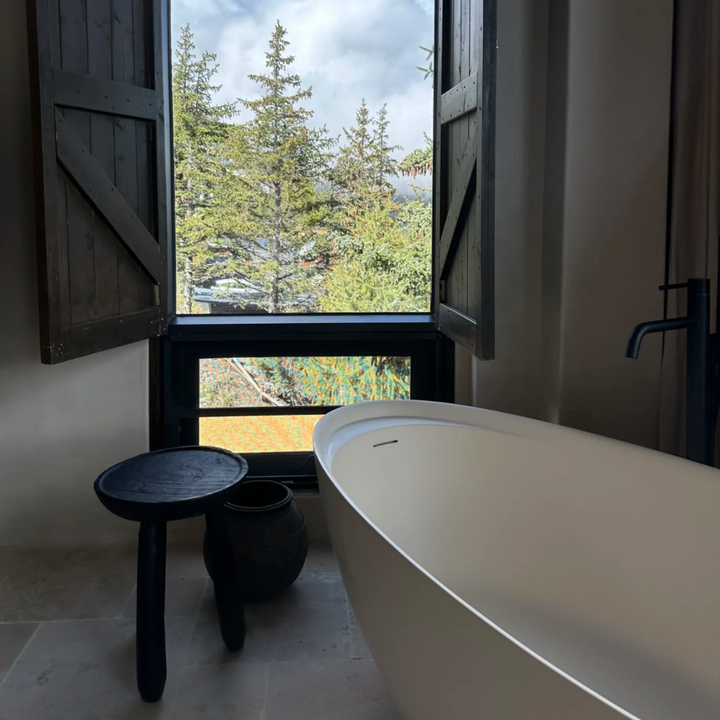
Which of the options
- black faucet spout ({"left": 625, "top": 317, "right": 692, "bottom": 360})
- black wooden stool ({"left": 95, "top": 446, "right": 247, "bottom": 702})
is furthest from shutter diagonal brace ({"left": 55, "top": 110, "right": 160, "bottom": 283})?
black faucet spout ({"left": 625, "top": 317, "right": 692, "bottom": 360})

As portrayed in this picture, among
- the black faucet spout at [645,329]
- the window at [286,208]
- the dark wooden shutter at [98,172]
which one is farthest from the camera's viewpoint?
the window at [286,208]

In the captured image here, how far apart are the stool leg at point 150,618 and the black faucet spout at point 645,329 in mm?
1300

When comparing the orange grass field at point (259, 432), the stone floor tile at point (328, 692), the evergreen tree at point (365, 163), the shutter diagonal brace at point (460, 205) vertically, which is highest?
Result: the evergreen tree at point (365, 163)

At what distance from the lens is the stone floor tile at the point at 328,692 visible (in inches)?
68.8

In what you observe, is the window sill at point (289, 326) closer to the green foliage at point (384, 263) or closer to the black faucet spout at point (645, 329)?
the green foliage at point (384, 263)

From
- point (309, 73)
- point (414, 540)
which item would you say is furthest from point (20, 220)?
point (414, 540)

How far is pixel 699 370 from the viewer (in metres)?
1.78

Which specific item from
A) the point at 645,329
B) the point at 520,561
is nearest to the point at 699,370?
the point at 645,329

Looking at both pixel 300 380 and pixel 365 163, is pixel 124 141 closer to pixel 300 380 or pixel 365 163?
pixel 365 163

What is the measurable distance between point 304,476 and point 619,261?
1454 millimetres

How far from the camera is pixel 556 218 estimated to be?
2365 mm

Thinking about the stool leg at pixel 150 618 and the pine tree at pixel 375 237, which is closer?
the stool leg at pixel 150 618

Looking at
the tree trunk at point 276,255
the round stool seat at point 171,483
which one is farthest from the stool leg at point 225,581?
the tree trunk at point 276,255

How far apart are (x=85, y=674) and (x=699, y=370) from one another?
6.15ft
